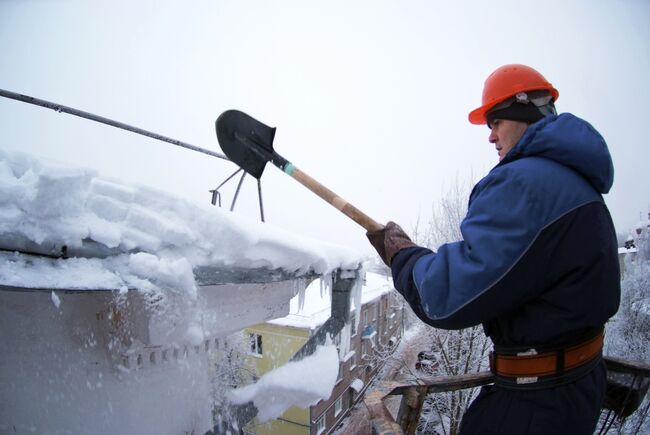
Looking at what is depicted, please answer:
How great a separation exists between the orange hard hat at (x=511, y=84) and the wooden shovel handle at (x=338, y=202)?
33.6 inches

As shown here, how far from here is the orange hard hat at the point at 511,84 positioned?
1.48 metres

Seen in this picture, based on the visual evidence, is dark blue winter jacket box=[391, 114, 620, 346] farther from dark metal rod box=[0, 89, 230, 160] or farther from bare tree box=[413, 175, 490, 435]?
bare tree box=[413, 175, 490, 435]

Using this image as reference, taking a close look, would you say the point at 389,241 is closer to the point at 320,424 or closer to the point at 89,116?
the point at 89,116

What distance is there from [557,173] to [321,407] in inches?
614

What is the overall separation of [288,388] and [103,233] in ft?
5.10

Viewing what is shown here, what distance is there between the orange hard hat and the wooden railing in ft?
4.88

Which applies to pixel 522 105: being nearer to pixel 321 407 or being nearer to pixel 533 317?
pixel 533 317

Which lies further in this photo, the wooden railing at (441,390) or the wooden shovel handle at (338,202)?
the wooden shovel handle at (338,202)

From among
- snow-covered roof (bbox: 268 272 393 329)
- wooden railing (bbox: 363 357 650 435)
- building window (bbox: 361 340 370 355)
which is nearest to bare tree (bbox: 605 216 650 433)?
snow-covered roof (bbox: 268 272 393 329)

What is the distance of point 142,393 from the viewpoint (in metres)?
1.58

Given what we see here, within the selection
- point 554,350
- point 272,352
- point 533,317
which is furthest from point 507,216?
point 272,352

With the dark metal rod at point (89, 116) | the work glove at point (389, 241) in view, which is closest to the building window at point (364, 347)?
the work glove at point (389, 241)

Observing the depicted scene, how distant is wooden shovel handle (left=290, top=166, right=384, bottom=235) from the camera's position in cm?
193

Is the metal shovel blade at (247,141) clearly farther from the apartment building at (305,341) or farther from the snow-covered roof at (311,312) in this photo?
the snow-covered roof at (311,312)
